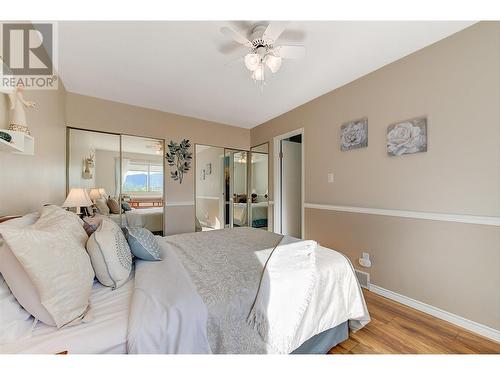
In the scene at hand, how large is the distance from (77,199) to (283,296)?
7.83 ft

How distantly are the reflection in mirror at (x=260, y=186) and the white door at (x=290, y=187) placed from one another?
35 cm

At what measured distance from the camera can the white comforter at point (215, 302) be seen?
2.79 feet

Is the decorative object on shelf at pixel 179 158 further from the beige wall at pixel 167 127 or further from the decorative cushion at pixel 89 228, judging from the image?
the decorative cushion at pixel 89 228

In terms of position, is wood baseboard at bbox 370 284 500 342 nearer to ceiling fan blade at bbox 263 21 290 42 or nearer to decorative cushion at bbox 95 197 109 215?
ceiling fan blade at bbox 263 21 290 42

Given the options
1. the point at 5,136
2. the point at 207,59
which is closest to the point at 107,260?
the point at 5,136

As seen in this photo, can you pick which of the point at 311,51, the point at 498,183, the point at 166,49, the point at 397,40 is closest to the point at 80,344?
the point at 166,49

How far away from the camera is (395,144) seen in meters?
2.06

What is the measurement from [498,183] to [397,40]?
1.40m

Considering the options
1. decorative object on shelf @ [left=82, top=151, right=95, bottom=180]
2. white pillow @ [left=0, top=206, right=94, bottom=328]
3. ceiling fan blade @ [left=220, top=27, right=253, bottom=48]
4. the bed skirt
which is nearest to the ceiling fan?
ceiling fan blade @ [left=220, top=27, right=253, bottom=48]

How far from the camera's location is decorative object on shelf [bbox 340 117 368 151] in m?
2.34

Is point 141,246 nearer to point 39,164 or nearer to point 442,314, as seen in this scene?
point 39,164

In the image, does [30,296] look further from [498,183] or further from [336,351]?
[498,183]

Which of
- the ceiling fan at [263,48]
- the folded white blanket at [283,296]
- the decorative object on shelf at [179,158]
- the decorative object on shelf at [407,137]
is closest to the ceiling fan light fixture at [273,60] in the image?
the ceiling fan at [263,48]

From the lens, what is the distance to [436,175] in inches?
71.0
